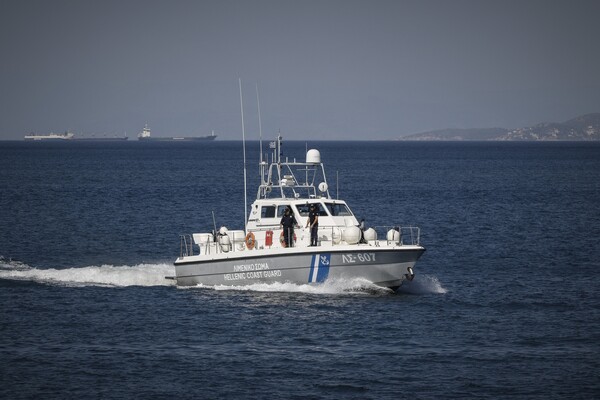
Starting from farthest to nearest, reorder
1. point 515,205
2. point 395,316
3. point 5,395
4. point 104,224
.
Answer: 1. point 515,205
2. point 104,224
3. point 395,316
4. point 5,395

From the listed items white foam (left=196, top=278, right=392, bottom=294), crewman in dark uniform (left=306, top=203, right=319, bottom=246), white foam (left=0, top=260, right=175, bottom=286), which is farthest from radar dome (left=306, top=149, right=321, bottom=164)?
white foam (left=0, top=260, right=175, bottom=286)

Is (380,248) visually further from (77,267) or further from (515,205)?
(515,205)

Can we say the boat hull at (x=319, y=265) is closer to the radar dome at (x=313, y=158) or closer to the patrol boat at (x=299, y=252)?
the patrol boat at (x=299, y=252)

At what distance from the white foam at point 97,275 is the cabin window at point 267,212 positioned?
4.38 meters

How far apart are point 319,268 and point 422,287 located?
4719 millimetres

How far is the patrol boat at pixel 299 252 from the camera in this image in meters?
32.1

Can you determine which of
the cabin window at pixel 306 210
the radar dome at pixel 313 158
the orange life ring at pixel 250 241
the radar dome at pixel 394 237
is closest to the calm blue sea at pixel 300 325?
the orange life ring at pixel 250 241

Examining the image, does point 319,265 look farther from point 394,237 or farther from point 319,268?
point 394,237

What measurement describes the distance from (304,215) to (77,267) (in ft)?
40.3

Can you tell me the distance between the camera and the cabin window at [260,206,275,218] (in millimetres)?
35156

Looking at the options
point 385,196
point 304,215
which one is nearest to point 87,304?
point 304,215

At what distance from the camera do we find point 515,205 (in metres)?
74.0

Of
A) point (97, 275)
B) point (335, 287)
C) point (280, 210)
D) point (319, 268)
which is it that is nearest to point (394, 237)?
point (335, 287)

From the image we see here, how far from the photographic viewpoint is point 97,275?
37719 millimetres
